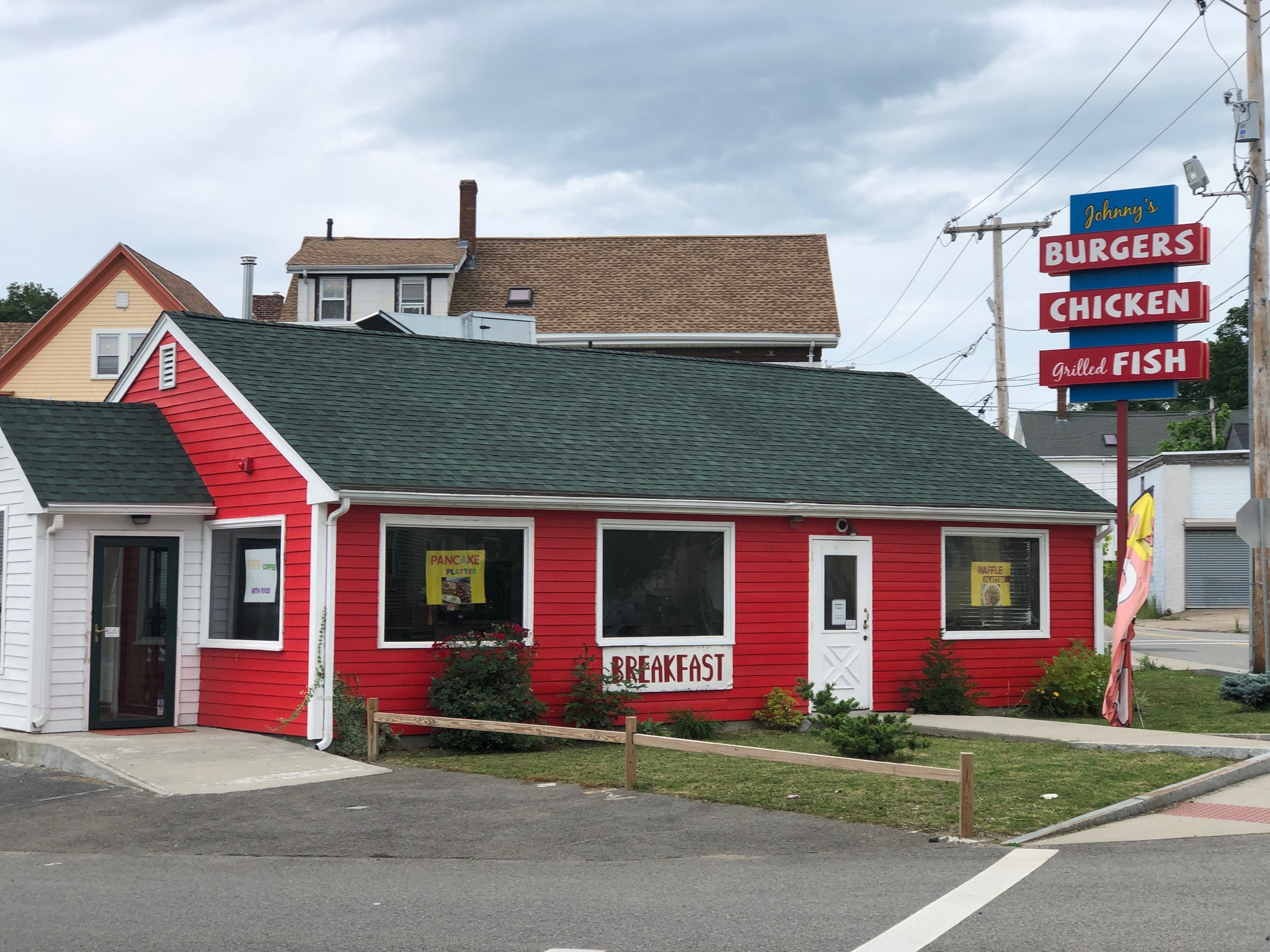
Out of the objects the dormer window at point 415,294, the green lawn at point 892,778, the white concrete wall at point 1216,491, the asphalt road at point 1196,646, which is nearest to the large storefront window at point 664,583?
the green lawn at point 892,778

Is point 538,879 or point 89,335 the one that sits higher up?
point 89,335

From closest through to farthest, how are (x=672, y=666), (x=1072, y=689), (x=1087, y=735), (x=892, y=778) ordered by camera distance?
(x=892, y=778), (x=1087, y=735), (x=672, y=666), (x=1072, y=689)

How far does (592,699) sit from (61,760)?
561cm

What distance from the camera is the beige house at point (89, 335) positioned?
37.4 m

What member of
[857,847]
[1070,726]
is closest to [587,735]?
[857,847]

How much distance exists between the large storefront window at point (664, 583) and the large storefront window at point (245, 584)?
3.75 meters

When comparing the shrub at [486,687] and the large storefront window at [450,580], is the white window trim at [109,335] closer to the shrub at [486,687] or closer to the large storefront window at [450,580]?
the large storefront window at [450,580]

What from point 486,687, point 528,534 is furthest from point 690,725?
point 528,534

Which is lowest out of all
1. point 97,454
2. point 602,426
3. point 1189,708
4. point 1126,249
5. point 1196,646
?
point 1189,708

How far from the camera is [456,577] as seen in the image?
1496cm

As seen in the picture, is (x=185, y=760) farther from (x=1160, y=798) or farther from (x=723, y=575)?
(x=1160, y=798)

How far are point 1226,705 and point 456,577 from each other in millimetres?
10658

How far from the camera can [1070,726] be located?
15.9 meters

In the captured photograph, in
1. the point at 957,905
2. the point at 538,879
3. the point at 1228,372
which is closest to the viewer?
the point at 957,905
